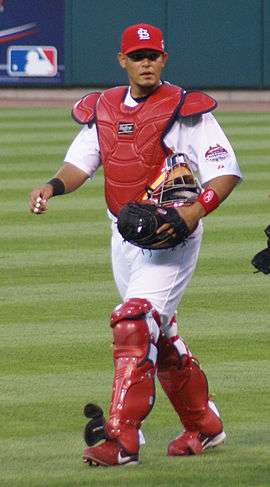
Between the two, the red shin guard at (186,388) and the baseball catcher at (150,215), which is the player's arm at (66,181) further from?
the red shin guard at (186,388)

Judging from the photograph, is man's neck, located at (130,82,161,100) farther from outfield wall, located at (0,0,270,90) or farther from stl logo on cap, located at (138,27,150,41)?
outfield wall, located at (0,0,270,90)

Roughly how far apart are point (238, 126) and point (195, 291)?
36.1ft

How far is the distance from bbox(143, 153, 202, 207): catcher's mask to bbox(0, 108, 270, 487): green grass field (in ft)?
3.47

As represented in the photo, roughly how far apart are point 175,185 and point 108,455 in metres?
1.12

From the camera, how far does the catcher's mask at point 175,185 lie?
20.9ft

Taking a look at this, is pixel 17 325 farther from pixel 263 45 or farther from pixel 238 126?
pixel 263 45

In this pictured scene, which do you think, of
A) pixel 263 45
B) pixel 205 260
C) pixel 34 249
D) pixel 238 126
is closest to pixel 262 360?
pixel 205 260

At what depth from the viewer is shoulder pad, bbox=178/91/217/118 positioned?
20.8 ft

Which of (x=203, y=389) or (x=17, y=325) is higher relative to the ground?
(x=203, y=389)

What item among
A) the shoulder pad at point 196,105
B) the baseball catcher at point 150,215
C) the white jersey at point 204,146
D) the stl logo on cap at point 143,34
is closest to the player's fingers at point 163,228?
the baseball catcher at point 150,215

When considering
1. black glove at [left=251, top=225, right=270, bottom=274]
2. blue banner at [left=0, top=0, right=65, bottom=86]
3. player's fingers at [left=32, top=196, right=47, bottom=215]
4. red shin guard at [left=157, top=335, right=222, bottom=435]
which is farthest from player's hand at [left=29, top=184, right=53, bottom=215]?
blue banner at [left=0, top=0, right=65, bottom=86]

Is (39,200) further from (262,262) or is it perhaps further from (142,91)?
(262,262)

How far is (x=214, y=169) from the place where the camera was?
20.8 ft

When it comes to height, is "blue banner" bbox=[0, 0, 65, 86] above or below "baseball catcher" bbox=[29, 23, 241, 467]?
below
